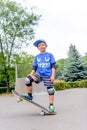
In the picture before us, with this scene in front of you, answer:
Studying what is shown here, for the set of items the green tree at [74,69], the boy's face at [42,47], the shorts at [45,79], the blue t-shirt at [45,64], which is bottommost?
the shorts at [45,79]

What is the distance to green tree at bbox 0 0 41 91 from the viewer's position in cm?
3741

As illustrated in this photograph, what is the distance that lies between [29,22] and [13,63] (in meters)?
4.09

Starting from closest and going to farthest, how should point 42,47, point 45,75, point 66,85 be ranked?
point 45,75, point 42,47, point 66,85

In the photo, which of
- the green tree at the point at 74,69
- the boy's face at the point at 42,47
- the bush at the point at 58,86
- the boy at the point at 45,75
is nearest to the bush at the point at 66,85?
the bush at the point at 58,86

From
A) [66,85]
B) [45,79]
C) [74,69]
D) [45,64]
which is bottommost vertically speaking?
[45,79]

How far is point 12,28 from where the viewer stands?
37.5m

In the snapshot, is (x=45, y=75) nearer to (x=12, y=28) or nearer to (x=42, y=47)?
(x=42, y=47)

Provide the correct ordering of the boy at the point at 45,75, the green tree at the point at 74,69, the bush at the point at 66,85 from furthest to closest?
1. the green tree at the point at 74,69
2. the bush at the point at 66,85
3. the boy at the point at 45,75

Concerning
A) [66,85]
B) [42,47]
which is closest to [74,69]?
[66,85]

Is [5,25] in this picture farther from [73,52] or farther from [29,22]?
[73,52]

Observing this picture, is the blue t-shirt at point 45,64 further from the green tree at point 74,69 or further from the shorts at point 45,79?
the green tree at point 74,69

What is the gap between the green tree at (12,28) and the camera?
37406 millimetres

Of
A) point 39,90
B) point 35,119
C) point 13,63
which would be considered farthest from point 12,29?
point 35,119

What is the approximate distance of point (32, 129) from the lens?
5.42 m
